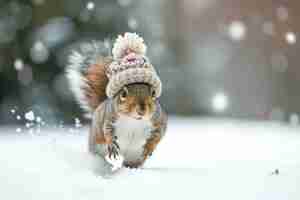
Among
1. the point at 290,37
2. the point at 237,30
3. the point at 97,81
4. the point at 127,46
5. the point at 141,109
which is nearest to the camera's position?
the point at 141,109

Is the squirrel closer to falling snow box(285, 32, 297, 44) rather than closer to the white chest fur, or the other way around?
the white chest fur

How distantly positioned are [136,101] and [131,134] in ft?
0.31

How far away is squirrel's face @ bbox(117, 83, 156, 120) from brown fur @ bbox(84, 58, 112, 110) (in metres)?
0.24

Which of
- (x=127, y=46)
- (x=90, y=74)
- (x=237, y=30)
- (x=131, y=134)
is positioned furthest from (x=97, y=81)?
(x=237, y=30)

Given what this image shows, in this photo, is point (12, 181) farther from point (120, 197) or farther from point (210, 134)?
point (210, 134)

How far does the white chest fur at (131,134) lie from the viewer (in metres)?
1.56

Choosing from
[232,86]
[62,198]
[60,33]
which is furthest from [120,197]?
[232,86]

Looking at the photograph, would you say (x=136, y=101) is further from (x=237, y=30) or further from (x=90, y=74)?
(x=237, y=30)

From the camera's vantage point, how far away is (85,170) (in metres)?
1.55

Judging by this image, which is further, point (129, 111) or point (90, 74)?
point (90, 74)

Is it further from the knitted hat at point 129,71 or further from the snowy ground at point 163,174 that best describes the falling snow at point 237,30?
the knitted hat at point 129,71

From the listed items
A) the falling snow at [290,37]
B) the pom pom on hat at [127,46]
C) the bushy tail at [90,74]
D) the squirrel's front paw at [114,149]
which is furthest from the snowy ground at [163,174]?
the falling snow at [290,37]

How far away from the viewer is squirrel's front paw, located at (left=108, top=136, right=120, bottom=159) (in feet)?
5.17

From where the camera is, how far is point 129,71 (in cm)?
157
